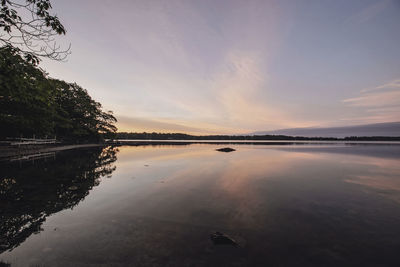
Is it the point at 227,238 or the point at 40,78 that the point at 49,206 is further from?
the point at 227,238

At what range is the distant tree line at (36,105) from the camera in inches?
Result: 278

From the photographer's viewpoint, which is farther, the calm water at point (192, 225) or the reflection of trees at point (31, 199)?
the reflection of trees at point (31, 199)

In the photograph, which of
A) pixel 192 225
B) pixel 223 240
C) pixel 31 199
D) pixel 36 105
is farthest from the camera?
pixel 36 105

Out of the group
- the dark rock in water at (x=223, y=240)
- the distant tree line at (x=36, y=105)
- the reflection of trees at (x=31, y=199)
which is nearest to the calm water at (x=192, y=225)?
the reflection of trees at (x=31, y=199)

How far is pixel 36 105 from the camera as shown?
2481 cm

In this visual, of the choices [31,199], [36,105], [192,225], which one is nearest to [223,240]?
[192,225]

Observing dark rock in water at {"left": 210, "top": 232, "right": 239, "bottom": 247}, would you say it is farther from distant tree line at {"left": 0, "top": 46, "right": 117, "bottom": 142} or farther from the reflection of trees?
distant tree line at {"left": 0, "top": 46, "right": 117, "bottom": 142}

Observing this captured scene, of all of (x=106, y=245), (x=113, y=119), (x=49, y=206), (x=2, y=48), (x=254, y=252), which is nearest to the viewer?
(x=254, y=252)

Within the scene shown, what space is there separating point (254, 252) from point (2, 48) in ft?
37.6

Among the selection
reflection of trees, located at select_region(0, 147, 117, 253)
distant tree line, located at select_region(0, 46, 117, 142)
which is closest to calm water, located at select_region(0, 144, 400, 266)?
reflection of trees, located at select_region(0, 147, 117, 253)

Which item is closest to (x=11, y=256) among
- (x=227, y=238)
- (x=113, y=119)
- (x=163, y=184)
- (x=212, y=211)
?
(x=227, y=238)

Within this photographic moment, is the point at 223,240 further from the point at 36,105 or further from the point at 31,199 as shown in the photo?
the point at 36,105

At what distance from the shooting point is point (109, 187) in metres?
10.9

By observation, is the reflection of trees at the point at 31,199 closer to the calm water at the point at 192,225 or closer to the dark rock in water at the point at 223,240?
the calm water at the point at 192,225
